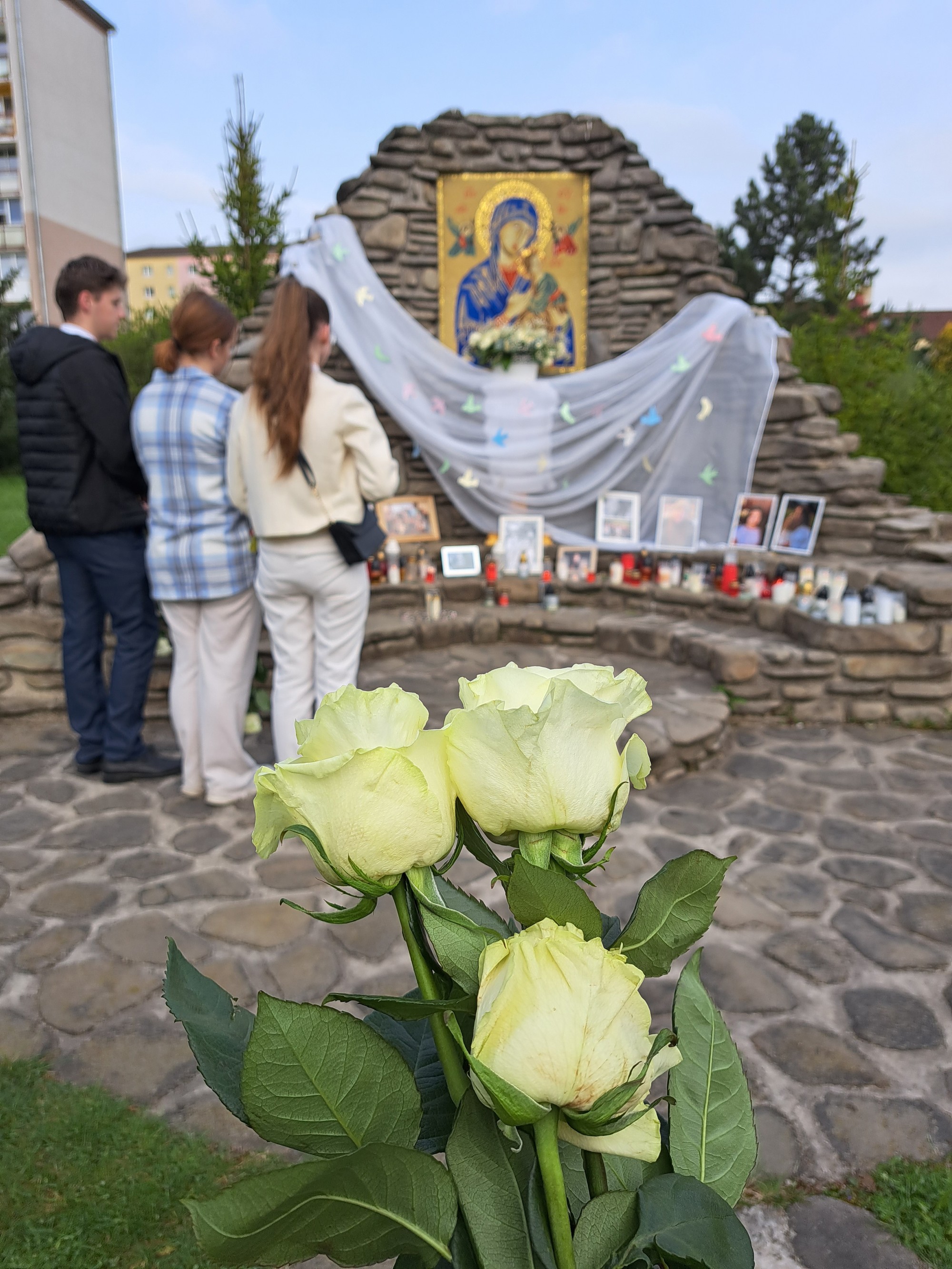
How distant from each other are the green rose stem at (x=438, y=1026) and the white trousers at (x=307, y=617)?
2.67m

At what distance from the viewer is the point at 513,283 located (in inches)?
263

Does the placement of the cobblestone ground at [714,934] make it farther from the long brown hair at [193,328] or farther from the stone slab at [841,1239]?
the long brown hair at [193,328]

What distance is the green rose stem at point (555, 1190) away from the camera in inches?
17.5

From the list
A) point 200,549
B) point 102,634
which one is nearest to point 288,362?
point 200,549

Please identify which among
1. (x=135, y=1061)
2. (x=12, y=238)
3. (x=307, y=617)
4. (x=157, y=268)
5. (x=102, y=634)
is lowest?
(x=135, y=1061)

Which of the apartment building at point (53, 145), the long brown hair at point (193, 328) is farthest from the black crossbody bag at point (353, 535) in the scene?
the apartment building at point (53, 145)

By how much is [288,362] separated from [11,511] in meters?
8.53

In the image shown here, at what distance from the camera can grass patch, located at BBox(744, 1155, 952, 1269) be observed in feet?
5.15

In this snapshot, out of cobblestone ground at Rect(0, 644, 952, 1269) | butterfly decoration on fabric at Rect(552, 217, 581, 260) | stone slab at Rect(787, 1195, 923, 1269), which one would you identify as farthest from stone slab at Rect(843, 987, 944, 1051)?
butterfly decoration on fabric at Rect(552, 217, 581, 260)

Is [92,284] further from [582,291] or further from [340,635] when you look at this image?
[582,291]

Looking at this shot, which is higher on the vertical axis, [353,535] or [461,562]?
[353,535]

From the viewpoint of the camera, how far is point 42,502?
3311 mm

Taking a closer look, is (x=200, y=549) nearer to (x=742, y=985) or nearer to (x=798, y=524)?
(x=742, y=985)

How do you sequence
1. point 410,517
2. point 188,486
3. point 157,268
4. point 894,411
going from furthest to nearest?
point 157,268
point 894,411
point 410,517
point 188,486
